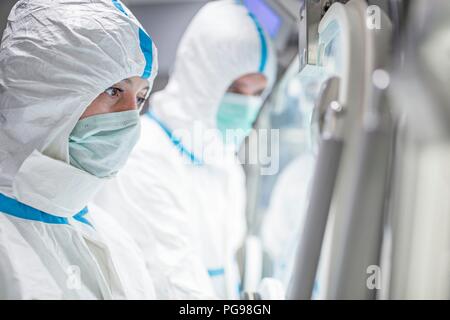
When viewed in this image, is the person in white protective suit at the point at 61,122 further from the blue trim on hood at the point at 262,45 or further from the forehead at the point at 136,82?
the blue trim on hood at the point at 262,45

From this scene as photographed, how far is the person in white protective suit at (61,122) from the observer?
0.89 meters

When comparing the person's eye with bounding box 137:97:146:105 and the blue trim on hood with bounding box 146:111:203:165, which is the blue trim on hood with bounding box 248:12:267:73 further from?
the person's eye with bounding box 137:97:146:105

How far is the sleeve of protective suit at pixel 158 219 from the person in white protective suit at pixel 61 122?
28cm

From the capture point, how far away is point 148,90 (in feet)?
3.43

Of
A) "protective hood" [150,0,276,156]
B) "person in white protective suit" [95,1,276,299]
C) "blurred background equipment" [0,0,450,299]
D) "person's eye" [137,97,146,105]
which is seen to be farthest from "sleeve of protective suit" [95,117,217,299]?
"blurred background equipment" [0,0,450,299]

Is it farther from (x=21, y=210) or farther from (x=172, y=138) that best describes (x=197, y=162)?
(x=21, y=210)

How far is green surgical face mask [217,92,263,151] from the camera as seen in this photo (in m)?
1.58

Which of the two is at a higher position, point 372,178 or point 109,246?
point 372,178

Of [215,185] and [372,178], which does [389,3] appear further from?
[215,185]

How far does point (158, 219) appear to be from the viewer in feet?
4.38

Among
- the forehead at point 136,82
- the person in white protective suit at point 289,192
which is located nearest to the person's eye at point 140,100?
the forehead at point 136,82

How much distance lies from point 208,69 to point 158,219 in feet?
1.67
